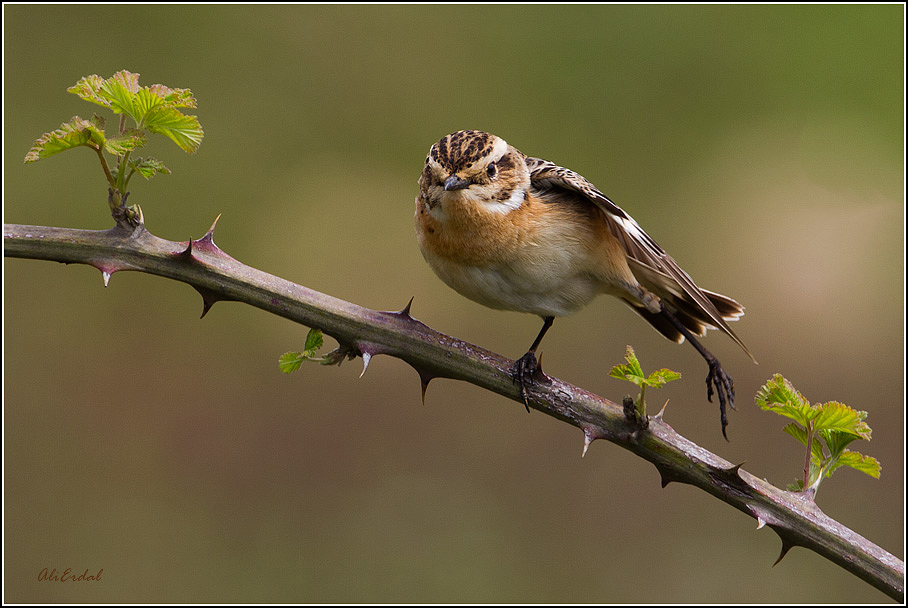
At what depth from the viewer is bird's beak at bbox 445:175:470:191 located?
459 centimetres

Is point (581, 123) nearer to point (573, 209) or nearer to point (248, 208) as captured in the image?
point (248, 208)

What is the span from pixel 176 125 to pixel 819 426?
2.88 m

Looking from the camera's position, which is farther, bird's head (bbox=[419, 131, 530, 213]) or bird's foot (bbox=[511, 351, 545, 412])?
bird's head (bbox=[419, 131, 530, 213])

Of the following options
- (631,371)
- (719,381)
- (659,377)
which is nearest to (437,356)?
(631,371)

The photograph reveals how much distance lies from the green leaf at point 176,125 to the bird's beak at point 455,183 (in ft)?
5.34

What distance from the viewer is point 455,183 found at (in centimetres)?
461

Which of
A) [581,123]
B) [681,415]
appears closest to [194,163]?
[581,123]

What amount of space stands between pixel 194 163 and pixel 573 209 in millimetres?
5046

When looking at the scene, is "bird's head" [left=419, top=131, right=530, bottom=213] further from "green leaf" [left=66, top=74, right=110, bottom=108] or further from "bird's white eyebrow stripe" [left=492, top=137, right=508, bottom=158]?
"green leaf" [left=66, top=74, right=110, bottom=108]

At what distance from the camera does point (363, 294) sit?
27.7 feet

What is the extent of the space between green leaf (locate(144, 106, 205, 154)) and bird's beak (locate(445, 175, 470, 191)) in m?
1.63

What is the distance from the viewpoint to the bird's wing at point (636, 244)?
457cm

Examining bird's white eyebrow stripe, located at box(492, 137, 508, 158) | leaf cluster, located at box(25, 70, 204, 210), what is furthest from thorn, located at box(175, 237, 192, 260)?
bird's white eyebrow stripe, located at box(492, 137, 508, 158)

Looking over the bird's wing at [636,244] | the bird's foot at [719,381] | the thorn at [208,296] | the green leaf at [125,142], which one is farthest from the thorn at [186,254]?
the bird's foot at [719,381]
